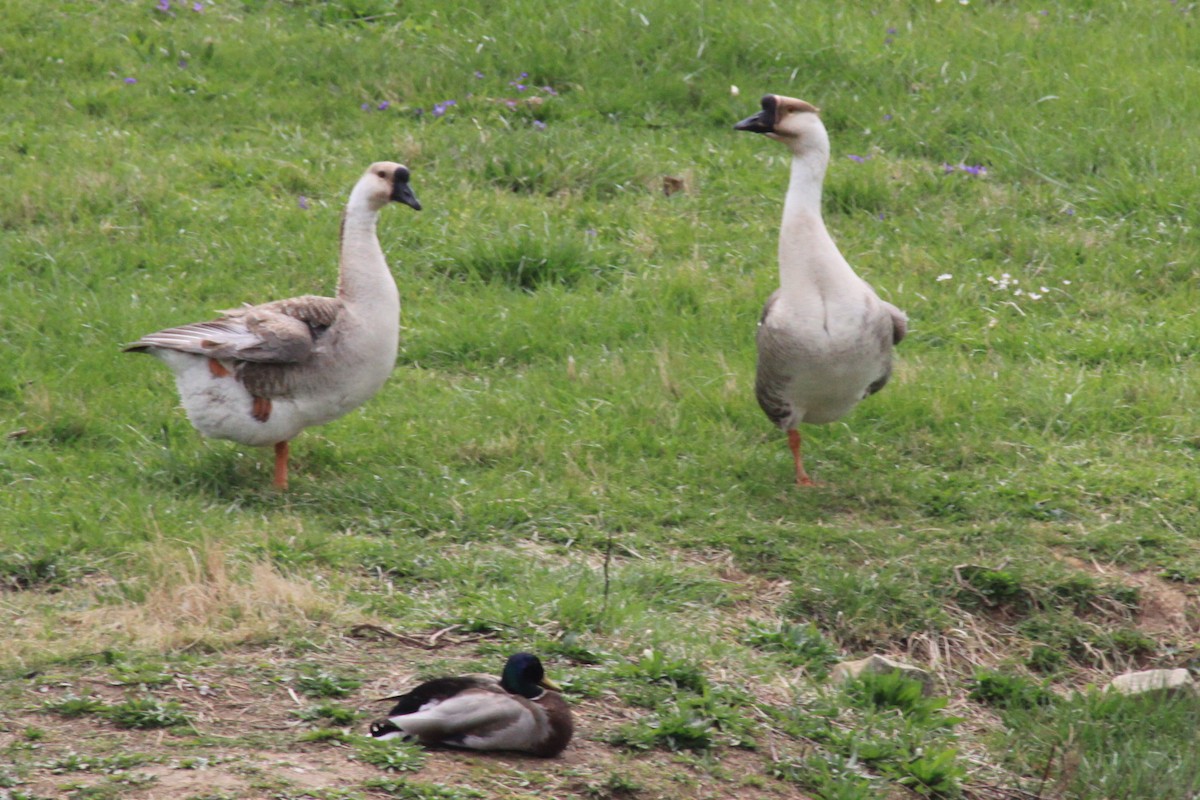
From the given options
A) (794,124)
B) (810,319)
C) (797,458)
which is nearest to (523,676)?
(810,319)

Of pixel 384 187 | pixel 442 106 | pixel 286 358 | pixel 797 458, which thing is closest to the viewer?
pixel 286 358

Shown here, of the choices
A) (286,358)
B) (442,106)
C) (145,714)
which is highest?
(442,106)

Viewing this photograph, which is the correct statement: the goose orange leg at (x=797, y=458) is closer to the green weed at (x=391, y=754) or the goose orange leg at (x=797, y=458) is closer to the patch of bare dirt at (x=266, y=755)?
the patch of bare dirt at (x=266, y=755)

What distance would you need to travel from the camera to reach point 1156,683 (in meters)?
5.24

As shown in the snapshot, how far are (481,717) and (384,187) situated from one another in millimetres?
3148

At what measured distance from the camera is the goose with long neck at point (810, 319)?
6.59m

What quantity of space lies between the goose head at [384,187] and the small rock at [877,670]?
285 cm

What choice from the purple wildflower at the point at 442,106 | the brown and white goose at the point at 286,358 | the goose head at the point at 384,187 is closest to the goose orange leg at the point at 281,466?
→ the brown and white goose at the point at 286,358

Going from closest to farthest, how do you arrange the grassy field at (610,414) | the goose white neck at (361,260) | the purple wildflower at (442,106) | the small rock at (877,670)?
1. the grassy field at (610,414)
2. the small rock at (877,670)
3. the goose white neck at (361,260)
4. the purple wildflower at (442,106)

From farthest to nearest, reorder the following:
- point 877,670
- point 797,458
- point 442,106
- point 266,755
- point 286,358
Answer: point 442,106
point 797,458
point 286,358
point 877,670
point 266,755

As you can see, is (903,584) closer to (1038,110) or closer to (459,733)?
(459,733)

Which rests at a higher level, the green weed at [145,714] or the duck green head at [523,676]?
the duck green head at [523,676]

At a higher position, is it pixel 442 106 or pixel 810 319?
pixel 442 106

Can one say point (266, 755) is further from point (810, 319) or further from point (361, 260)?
point (810, 319)
